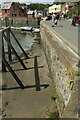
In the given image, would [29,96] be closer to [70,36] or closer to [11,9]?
[70,36]

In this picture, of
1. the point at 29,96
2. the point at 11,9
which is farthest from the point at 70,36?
the point at 11,9

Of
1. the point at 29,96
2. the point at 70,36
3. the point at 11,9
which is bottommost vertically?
the point at 29,96

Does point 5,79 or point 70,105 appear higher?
point 70,105

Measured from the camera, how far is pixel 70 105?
3068mm

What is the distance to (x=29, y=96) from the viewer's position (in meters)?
7.38

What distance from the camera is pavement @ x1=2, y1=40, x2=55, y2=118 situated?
6246 mm

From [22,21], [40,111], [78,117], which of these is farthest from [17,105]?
[22,21]

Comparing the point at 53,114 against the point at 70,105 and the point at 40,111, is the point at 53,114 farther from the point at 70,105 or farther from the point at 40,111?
the point at 70,105

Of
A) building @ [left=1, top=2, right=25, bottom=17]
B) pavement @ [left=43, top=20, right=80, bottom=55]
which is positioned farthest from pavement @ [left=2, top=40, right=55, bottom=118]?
building @ [left=1, top=2, right=25, bottom=17]

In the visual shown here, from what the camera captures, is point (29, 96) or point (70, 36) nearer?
point (29, 96)

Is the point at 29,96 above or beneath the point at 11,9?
beneath

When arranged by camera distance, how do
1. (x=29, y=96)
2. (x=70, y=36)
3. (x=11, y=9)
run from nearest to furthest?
1. (x=29, y=96)
2. (x=70, y=36)
3. (x=11, y=9)

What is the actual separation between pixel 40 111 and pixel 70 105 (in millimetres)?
3493

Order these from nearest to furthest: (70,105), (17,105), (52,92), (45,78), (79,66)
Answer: (70,105) < (79,66) < (17,105) < (52,92) < (45,78)
